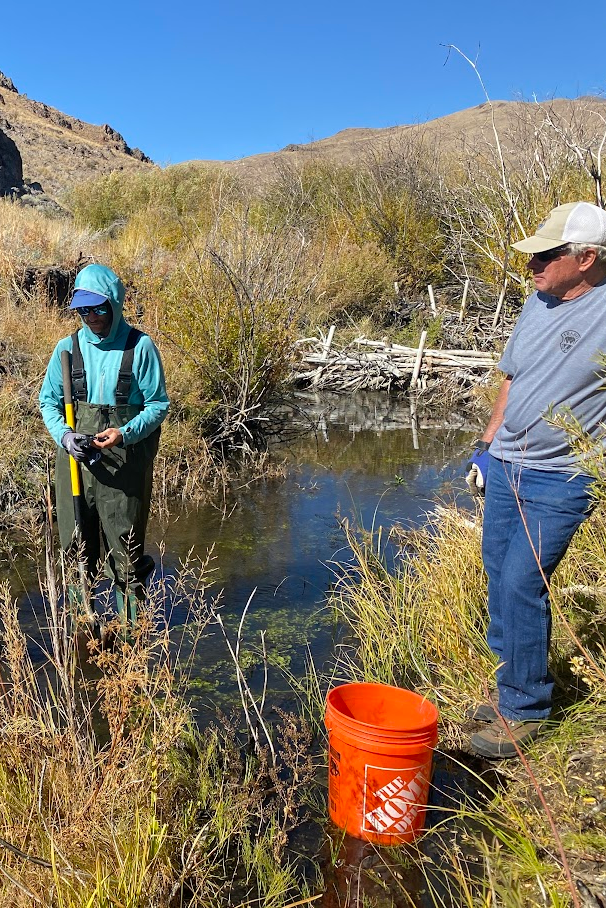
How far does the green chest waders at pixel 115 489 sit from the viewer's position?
3.90 metres

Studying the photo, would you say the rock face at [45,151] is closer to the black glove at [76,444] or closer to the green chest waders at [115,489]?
the green chest waders at [115,489]

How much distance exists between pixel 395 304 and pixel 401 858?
14.4 meters

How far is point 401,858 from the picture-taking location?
2.77 metres

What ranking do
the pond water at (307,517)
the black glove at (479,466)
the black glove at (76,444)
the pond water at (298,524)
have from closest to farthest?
the black glove at (479,466), the black glove at (76,444), the pond water at (298,524), the pond water at (307,517)

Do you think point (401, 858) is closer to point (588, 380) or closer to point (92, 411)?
point (588, 380)

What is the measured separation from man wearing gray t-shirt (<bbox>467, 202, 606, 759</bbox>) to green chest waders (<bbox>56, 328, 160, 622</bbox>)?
6.10 ft

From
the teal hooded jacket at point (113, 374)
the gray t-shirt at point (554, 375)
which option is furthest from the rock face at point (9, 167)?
the gray t-shirt at point (554, 375)

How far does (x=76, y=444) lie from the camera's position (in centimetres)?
376

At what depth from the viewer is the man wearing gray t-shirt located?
2830 mm

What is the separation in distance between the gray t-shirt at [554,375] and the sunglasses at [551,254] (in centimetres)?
19

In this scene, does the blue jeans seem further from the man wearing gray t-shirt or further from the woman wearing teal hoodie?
the woman wearing teal hoodie

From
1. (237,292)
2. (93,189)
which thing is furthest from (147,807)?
(93,189)

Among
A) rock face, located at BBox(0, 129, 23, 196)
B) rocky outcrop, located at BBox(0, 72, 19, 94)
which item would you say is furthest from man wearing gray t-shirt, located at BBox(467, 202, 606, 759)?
rocky outcrop, located at BBox(0, 72, 19, 94)

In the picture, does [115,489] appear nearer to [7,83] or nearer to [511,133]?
[511,133]
